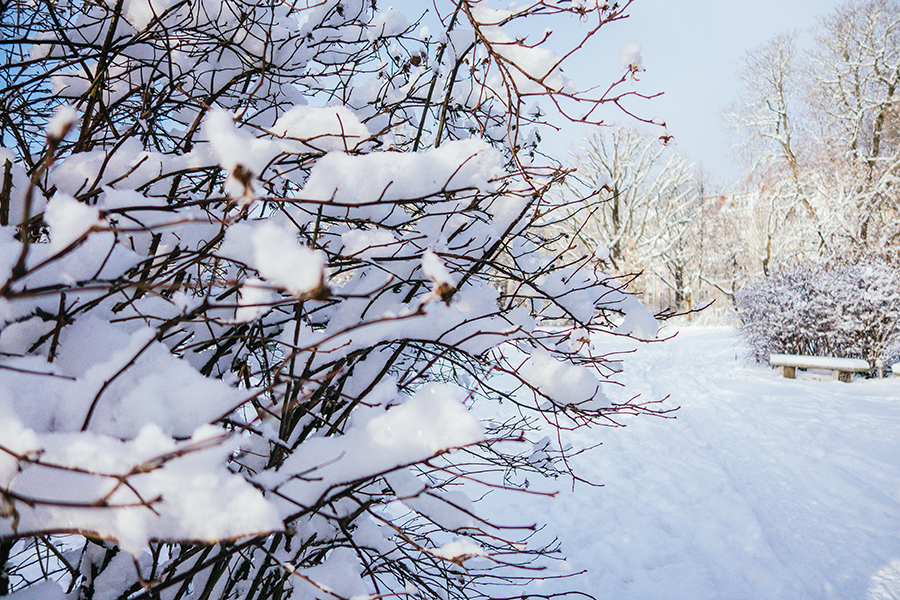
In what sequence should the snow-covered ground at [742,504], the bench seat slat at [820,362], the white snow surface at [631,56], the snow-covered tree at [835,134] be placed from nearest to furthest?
the white snow surface at [631,56]
the snow-covered ground at [742,504]
the bench seat slat at [820,362]
the snow-covered tree at [835,134]

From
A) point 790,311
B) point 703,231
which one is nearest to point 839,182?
point 790,311

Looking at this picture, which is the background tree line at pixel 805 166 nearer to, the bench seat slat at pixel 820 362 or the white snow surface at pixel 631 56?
the bench seat slat at pixel 820 362

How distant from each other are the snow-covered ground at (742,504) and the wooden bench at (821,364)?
0.65 meters

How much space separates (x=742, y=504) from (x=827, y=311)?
20.9ft

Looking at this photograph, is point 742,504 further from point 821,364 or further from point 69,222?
point 821,364

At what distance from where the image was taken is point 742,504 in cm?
360

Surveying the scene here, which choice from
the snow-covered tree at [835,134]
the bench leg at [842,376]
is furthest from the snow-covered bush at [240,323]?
→ the snow-covered tree at [835,134]

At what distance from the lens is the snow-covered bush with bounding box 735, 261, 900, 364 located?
742 cm

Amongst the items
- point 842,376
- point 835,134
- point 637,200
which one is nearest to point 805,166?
point 835,134

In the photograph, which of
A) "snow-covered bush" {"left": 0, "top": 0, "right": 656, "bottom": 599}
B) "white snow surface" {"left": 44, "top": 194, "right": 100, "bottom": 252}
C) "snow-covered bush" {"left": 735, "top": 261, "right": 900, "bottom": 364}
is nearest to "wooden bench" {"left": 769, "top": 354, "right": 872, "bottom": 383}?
"snow-covered bush" {"left": 735, "top": 261, "right": 900, "bottom": 364}

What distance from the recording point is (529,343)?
1501 mm

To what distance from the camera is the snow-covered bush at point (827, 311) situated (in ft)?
24.3

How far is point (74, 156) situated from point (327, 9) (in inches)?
47.8

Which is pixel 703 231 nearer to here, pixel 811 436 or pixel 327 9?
pixel 811 436
